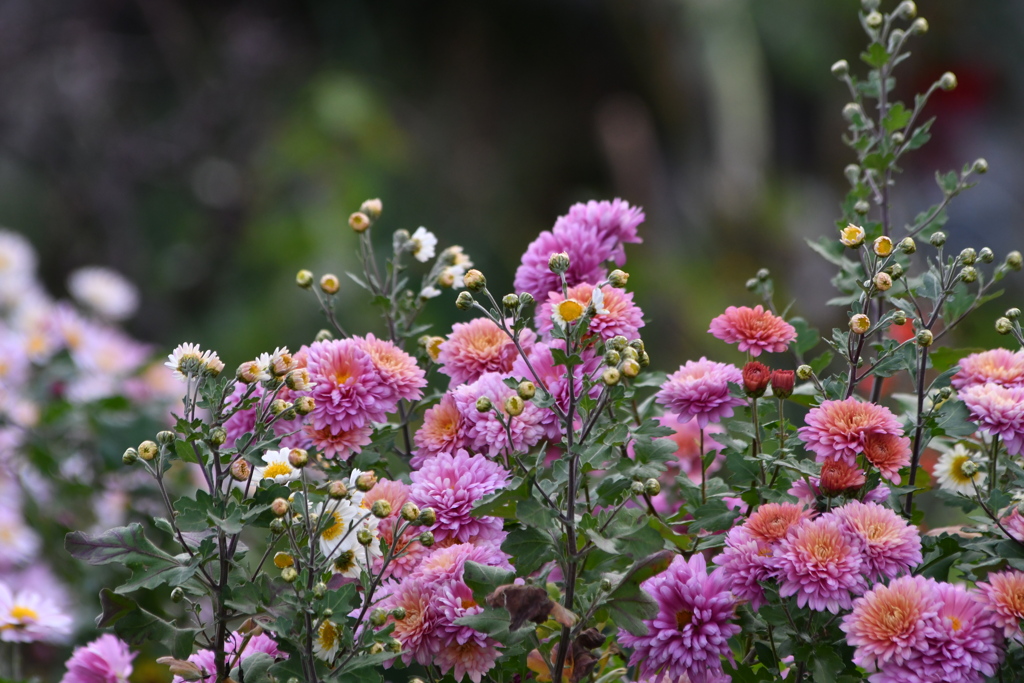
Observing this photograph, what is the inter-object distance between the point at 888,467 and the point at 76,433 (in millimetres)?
1164

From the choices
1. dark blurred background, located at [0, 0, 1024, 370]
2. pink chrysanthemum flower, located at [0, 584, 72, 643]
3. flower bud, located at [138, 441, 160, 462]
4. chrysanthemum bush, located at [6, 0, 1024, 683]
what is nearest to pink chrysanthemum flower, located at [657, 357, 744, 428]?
chrysanthemum bush, located at [6, 0, 1024, 683]

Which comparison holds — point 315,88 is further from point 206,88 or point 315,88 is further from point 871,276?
point 871,276

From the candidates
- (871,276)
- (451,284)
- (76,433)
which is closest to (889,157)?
(871,276)

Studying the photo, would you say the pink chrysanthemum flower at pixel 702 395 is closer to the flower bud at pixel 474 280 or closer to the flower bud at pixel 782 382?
the flower bud at pixel 782 382

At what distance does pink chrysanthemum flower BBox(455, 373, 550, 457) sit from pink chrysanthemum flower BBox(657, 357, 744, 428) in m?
0.09

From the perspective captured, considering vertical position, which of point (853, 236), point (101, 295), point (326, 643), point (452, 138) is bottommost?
point (326, 643)

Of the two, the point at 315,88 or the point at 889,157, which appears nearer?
the point at 889,157

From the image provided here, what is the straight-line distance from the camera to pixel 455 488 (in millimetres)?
561

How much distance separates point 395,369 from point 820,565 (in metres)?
0.28

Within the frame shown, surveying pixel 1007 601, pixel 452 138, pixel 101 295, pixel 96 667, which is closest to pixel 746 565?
pixel 1007 601

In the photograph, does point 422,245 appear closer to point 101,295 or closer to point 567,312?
point 567,312

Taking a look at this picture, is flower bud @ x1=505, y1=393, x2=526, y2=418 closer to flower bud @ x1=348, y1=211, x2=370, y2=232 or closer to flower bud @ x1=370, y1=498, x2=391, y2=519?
flower bud @ x1=370, y1=498, x2=391, y2=519

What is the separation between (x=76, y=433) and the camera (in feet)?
4.45

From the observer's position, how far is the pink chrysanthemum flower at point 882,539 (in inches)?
20.8
